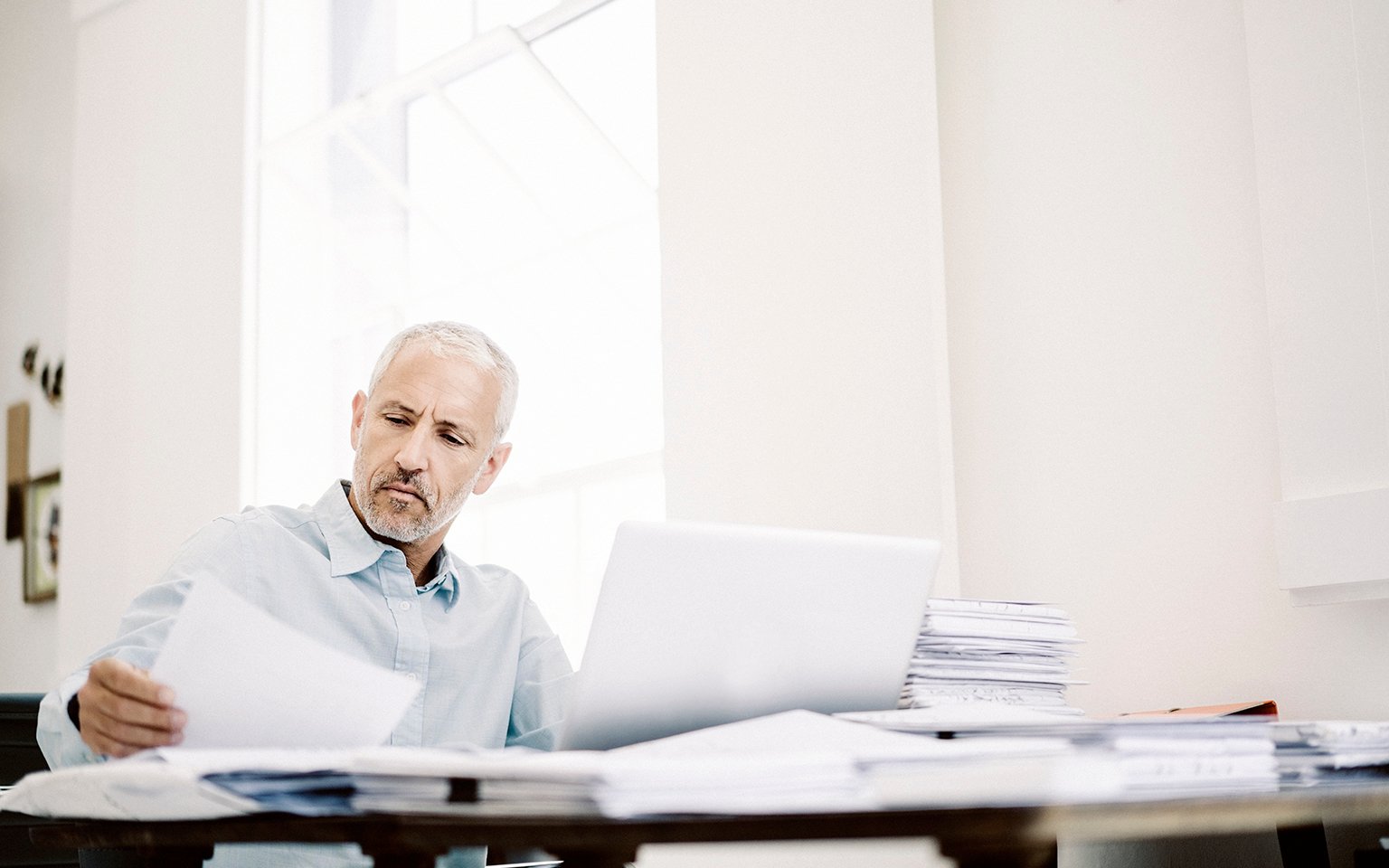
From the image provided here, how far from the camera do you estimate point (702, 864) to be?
2.21m

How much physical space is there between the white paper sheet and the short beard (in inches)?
31.4

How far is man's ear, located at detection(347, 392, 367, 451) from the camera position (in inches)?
70.7

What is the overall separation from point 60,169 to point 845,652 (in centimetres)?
446

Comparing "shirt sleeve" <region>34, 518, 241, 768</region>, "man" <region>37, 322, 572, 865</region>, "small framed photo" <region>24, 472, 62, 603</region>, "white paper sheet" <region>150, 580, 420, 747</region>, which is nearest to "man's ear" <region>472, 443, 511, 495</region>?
"man" <region>37, 322, 572, 865</region>

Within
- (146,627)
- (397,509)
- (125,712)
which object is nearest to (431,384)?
(397,509)

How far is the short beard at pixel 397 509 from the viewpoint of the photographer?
1.67 metres

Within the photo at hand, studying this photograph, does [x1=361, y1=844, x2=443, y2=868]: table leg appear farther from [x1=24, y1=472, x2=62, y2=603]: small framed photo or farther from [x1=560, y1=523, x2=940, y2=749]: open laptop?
[x1=24, y1=472, x2=62, y2=603]: small framed photo

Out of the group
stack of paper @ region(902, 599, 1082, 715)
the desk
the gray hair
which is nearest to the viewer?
the desk

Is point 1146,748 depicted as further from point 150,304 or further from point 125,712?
point 150,304

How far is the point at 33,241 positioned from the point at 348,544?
3.82m

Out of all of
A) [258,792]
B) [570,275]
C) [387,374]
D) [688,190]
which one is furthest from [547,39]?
[258,792]

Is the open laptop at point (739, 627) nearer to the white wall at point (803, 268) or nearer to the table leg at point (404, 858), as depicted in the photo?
the table leg at point (404, 858)

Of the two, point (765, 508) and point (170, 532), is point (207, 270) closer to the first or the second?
point (170, 532)

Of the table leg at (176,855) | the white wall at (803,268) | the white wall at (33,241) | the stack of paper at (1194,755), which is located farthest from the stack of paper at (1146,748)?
the white wall at (33,241)
